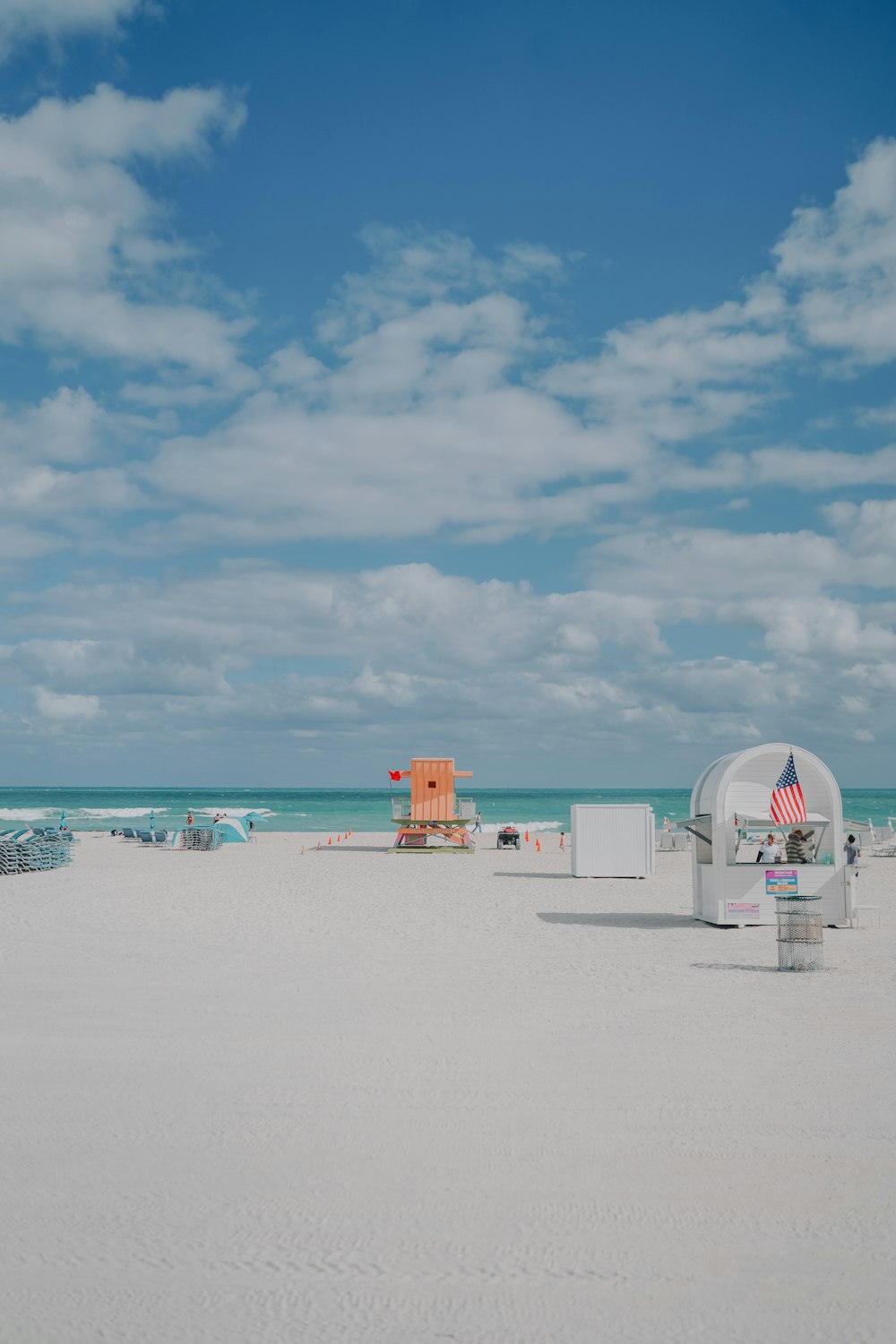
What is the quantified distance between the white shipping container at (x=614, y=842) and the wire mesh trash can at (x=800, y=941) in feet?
48.8

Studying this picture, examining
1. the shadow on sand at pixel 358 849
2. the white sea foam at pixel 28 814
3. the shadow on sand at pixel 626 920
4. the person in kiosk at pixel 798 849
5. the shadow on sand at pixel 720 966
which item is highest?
the person in kiosk at pixel 798 849

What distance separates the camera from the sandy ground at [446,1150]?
4.33 metres

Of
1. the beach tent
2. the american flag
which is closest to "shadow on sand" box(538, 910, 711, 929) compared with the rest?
the american flag

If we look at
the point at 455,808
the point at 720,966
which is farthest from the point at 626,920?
the point at 455,808

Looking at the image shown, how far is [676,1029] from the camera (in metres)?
9.34

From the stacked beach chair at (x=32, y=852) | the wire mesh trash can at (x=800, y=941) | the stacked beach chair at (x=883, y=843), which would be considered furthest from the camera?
the stacked beach chair at (x=883, y=843)

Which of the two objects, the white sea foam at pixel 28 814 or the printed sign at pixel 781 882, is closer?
the printed sign at pixel 781 882

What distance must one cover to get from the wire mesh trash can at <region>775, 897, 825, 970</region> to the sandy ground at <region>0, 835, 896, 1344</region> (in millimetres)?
356

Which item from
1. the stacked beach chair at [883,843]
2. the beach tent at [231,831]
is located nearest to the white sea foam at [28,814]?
the beach tent at [231,831]

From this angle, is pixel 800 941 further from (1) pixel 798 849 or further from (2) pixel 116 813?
(2) pixel 116 813

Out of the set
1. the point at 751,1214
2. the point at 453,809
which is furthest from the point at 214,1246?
the point at 453,809

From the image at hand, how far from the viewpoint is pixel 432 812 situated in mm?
36719

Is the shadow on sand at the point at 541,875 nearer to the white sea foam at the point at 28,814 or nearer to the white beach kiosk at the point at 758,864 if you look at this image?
the white beach kiosk at the point at 758,864

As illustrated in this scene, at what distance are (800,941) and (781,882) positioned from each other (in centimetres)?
421
